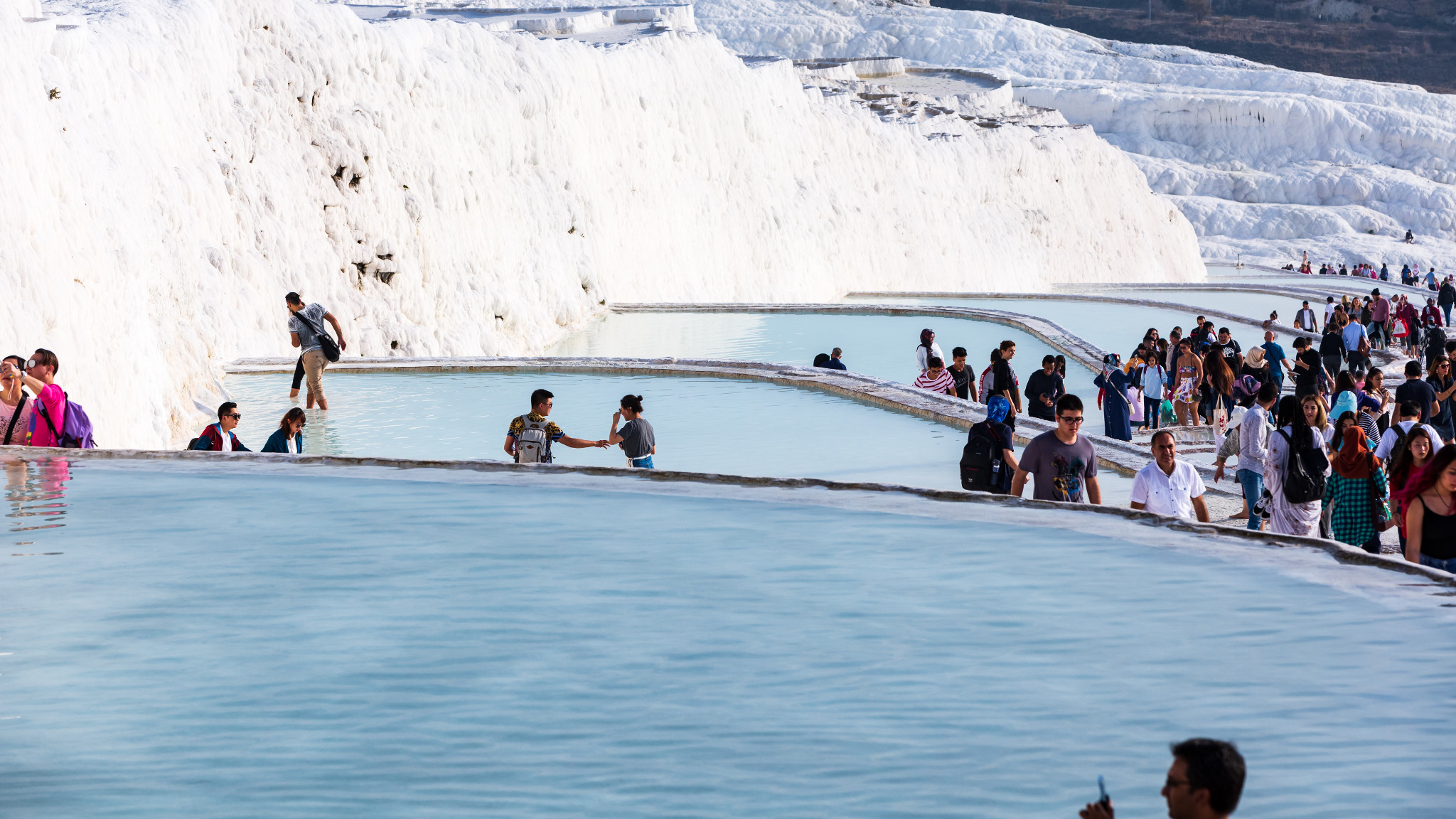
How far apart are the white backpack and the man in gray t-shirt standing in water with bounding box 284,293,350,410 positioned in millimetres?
3824

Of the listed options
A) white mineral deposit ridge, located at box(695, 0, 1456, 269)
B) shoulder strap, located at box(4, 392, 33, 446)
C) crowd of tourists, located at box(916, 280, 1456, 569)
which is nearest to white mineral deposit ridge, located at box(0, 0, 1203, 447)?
shoulder strap, located at box(4, 392, 33, 446)

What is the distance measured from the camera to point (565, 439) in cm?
898

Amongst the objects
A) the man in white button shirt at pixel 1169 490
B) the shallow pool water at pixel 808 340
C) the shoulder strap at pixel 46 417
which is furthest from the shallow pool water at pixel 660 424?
the shallow pool water at pixel 808 340

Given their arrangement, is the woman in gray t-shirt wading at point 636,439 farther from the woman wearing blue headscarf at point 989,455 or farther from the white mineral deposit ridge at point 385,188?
the white mineral deposit ridge at point 385,188

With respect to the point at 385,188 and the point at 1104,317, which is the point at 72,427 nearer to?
the point at 385,188

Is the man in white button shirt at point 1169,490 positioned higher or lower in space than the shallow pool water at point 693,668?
higher

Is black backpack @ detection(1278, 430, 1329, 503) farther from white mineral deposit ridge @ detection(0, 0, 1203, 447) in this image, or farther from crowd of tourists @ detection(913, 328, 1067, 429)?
white mineral deposit ridge @ detection(0, 0, 1203, 447)

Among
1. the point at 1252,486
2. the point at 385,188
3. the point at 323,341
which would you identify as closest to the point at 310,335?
the point at 323,341

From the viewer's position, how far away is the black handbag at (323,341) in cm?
1252

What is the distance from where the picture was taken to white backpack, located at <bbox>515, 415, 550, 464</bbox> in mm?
9000

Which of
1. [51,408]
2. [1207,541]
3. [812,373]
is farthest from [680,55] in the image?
[1207,541]

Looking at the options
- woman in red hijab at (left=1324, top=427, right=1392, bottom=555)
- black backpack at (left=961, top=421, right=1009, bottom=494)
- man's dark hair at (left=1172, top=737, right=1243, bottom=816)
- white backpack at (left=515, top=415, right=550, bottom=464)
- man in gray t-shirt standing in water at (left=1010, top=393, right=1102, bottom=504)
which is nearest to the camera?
man's dark hair at (left=1172, top=737, right=1243, bottom=816)

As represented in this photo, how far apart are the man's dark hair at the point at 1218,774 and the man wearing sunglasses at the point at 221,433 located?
746 centimetres

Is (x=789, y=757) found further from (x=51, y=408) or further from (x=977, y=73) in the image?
(x=977, y=73)
